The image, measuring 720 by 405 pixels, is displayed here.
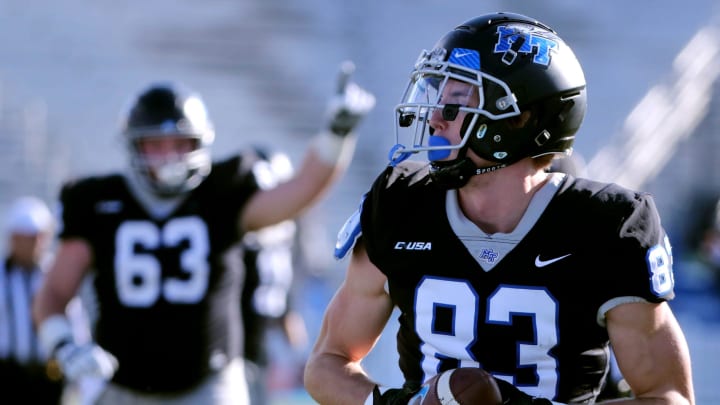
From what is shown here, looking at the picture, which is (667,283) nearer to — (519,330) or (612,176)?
(519,330)

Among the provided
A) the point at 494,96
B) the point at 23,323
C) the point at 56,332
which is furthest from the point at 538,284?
the point at 23,323

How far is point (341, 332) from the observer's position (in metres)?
2.90

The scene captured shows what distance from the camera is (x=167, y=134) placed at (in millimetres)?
4809

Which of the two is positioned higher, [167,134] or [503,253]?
[503,253]

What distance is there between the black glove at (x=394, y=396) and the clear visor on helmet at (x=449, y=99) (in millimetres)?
509

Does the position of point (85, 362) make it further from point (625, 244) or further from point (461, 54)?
point (625, 244)

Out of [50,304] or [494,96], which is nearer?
[494,96]

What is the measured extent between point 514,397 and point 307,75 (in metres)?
9.75

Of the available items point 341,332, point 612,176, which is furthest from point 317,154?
point 612,176

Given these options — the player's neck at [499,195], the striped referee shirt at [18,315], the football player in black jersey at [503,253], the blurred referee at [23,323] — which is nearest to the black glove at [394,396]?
the football player in black jersey at [503,253]

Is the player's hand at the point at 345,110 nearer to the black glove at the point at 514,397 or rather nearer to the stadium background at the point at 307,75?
the black glove at the point at 514,397

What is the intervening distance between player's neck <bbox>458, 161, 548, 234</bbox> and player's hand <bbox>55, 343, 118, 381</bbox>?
2.01m

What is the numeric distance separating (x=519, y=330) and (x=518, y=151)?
0.41 m

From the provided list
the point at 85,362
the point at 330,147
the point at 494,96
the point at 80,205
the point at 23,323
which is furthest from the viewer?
the point at 23,323
